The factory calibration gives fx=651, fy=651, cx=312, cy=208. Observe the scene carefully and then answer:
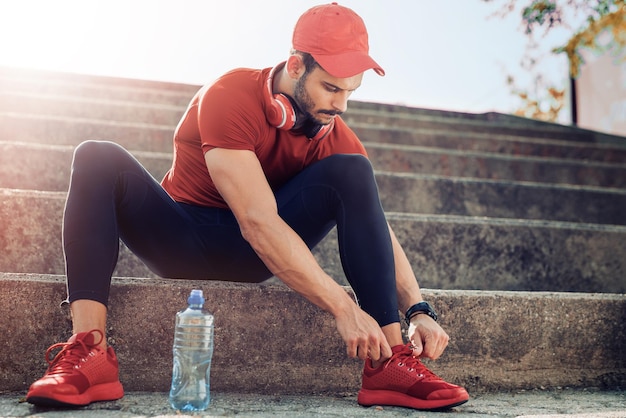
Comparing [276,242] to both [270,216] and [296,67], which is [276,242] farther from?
[296,67]

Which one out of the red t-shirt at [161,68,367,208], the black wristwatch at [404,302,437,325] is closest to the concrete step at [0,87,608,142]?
the red t-shirt at [161,68,367,208]

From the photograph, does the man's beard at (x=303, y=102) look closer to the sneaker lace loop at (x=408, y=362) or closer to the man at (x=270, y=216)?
the man at (x=270, y=216)

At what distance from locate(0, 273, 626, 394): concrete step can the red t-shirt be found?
0.37m

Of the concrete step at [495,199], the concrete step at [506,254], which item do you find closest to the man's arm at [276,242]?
the concrete step at [506,254]

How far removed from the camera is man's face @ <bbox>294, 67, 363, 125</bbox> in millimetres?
2066

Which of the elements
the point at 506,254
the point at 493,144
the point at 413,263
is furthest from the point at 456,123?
the point at 413,263

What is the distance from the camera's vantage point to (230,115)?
1994mm

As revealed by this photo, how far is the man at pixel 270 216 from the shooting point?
74.0 inches

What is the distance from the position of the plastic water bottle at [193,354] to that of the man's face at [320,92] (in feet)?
2.27

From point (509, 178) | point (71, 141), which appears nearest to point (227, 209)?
point (71, 141)

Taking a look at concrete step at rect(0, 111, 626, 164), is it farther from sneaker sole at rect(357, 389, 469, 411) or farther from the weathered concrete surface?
sneaker sole at rect(357, 389, 469, 411)

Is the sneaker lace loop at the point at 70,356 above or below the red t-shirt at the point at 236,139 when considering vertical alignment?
below

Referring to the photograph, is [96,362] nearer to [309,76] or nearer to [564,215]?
[309,76]

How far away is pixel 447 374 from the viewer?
2.24 m
